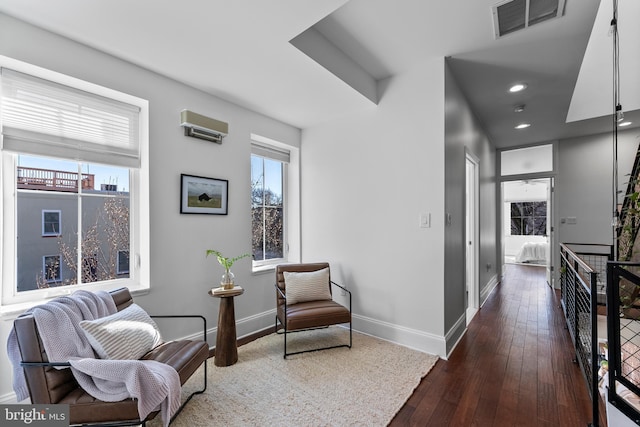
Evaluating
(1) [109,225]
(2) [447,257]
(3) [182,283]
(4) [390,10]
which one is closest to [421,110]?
(4) [390,10]

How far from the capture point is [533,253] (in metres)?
7.77

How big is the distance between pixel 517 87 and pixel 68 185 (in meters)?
4.50

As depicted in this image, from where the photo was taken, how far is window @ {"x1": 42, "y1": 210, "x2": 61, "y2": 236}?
206 cm

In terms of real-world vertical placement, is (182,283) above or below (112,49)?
below

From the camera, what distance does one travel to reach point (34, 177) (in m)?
2.03

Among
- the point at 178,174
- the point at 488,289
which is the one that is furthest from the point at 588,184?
the point at 178,174

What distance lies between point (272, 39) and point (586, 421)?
3243 mm

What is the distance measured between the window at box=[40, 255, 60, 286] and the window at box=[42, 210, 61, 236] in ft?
0.57

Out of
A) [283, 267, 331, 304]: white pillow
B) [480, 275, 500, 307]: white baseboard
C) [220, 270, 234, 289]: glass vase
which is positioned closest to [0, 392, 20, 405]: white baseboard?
[220, 270, 234, 289]: glass vase

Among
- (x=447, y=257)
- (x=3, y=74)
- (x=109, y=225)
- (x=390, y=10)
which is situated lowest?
(x=447, y=257)

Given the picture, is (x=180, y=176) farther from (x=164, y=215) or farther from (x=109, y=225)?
(x=109, y=225)

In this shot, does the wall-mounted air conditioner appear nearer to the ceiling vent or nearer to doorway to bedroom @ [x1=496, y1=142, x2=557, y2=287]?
the ceiling vent

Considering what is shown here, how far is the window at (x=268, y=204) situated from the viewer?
11.6ft

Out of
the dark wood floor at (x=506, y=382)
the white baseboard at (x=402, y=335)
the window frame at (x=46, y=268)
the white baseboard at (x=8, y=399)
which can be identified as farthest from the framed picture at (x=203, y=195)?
the dark wood floor at (x=506, y=382)
